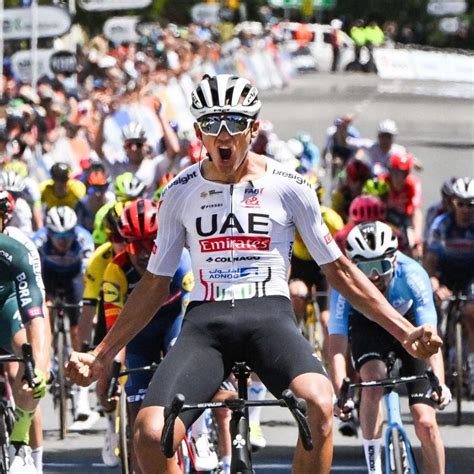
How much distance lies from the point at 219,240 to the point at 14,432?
8.07ft

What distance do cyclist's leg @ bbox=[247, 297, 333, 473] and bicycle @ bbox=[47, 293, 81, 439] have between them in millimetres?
6065

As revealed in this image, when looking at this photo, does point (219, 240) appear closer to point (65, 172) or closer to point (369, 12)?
point (65, 172)

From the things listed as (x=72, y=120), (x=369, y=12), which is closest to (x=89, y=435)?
(x=72, y=120)

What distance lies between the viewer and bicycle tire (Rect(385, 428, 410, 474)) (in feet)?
28.4

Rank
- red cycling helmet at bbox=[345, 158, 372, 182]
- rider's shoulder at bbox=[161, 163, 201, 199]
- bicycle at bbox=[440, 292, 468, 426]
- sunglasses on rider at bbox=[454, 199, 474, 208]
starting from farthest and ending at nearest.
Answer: red cycling helmet at bbox=[345, 158, 372, 182], sunglasses on rider at bbox=[454, 199, 474, 208], bicycle at bbox=[440, 292, 468, 426], rider's shoulder at bbox=[161, 163, 201, 199]

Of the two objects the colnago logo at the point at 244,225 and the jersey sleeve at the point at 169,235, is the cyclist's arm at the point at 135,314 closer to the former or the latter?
the jersey sleeve at the point at 169,235

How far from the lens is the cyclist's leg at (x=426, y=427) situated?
8.89m

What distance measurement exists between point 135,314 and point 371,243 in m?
2.32

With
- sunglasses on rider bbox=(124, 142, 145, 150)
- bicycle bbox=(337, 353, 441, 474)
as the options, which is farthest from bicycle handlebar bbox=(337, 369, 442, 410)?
sunglasses on rider bbox=(124, 142, 145, 150)

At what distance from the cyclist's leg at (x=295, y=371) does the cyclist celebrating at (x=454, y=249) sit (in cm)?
685

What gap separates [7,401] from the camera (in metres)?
9.60

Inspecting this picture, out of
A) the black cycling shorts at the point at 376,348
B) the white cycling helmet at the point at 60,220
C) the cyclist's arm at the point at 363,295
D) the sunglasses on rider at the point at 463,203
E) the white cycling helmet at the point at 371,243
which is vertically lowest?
the white cycling helmet at the point at 60,220

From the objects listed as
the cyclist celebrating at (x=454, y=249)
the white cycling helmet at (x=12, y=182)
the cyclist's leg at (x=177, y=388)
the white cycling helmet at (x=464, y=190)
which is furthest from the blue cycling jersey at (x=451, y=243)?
the cyclist's leg at (x=177, y=388)

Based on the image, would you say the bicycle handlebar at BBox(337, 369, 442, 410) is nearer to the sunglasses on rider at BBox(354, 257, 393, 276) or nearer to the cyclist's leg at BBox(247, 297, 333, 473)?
the sunglasses on rider at BBox(354, 257, 393, 276)
